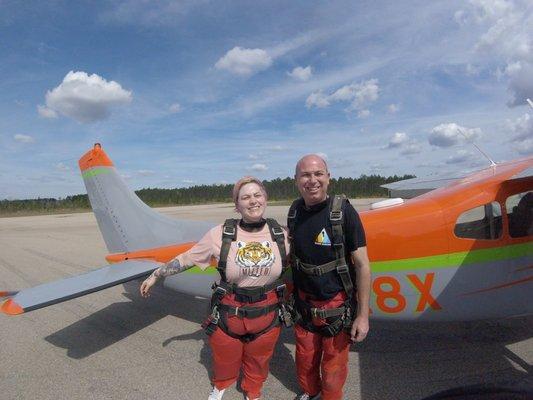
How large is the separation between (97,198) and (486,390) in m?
5.64

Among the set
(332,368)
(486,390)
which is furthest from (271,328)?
(486,390)

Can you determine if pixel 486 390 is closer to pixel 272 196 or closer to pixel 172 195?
pixel 272 196

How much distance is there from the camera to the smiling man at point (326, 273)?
103 inches

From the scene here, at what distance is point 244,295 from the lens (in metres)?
2.86

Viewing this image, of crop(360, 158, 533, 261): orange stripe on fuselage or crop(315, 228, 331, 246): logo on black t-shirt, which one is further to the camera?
crop(360, 158, 533, 261): orange stripe on fuselage

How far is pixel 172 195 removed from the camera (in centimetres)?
6675

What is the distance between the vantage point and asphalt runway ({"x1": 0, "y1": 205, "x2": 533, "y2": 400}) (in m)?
3.42

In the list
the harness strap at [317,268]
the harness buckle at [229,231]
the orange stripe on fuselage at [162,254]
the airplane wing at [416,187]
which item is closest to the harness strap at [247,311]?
the harness strap at [317,268]

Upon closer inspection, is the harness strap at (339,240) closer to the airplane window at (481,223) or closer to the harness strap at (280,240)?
the harness strap at (280,240)

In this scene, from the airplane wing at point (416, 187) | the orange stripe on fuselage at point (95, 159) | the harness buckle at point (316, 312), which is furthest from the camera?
the airplane wing at point (416, 187)

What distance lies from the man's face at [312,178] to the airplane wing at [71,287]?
7.27 ft

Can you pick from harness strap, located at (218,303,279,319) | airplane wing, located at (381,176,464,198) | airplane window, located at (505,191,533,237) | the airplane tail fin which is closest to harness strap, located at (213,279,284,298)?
harness strap, located at (218,303,279,319)

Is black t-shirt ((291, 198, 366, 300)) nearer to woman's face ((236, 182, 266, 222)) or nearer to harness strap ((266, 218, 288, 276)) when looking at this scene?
harness strap ((266, 218, 288, 276))

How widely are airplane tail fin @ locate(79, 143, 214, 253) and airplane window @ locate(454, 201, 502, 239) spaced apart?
318 centimetres
